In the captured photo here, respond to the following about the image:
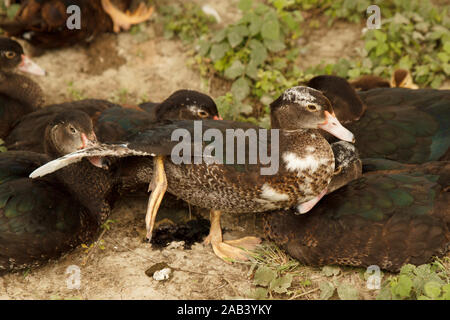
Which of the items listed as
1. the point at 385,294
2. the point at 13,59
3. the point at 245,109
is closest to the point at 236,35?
the point at 245,109

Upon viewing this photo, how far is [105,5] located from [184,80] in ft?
4.26

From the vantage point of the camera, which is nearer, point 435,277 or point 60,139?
point 435,277

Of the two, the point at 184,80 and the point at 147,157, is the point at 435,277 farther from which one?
the point at 184,80

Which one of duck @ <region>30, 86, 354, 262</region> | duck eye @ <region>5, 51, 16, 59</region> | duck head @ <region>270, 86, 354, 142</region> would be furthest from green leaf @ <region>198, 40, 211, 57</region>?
duck head @ <region>270, 86, 354, 142</region>

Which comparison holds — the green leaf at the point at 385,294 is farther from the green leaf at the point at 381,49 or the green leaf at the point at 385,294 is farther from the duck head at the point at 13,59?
the duck head at the point at 13,59

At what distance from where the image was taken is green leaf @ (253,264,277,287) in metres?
4.00

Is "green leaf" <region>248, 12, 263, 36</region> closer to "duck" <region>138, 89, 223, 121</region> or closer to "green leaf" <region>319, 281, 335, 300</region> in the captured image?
"duck" <region>138, 89, 223, 121</region>

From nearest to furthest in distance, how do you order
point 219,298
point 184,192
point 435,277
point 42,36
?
point 435,277 < point 219,298 < point 184,192 < point 42,36

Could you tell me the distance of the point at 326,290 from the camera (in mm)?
3826

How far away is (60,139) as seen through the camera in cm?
438

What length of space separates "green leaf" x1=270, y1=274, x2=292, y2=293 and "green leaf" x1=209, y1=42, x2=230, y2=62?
2865 millimetres

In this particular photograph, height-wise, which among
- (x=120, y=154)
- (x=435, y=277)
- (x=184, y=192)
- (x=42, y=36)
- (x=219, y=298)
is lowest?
(x=219, y=298)

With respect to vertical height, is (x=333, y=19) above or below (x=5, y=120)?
above
